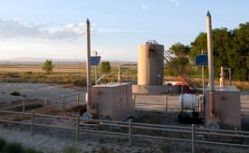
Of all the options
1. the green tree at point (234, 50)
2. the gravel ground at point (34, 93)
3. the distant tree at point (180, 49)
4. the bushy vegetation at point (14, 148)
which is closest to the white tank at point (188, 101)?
the bushy vegetation at point (14, 148)

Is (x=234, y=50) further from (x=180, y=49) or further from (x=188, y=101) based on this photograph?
(x=188, y=101)

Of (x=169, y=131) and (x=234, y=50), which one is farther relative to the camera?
(x=234, y=50)

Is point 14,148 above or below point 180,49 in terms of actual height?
below

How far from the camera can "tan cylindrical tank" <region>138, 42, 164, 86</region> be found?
1379 inches

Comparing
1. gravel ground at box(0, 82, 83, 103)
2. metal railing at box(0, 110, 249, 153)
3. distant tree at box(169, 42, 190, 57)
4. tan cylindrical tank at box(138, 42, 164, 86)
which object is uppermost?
distant tree at box(169, 42, 190, 57)

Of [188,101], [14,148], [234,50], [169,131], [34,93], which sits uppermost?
[234,50]

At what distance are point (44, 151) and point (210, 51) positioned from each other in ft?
20.5

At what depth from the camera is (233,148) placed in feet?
40.6

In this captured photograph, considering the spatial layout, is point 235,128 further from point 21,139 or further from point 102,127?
point 21,139

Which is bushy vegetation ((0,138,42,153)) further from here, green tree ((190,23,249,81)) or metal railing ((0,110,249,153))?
green tree ((190,23,249,81))

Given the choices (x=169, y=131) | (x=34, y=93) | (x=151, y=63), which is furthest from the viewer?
(x=34, y=93)

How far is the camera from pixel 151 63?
35.2 metres

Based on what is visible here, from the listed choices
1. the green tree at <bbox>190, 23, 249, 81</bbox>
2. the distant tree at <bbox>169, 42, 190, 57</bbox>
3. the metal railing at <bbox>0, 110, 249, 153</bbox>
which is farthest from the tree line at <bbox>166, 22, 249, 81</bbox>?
the metal railing at <bbox>0, 110, 249, 153</bbox>

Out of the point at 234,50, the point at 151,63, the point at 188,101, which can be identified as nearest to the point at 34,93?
the point at 151,63
